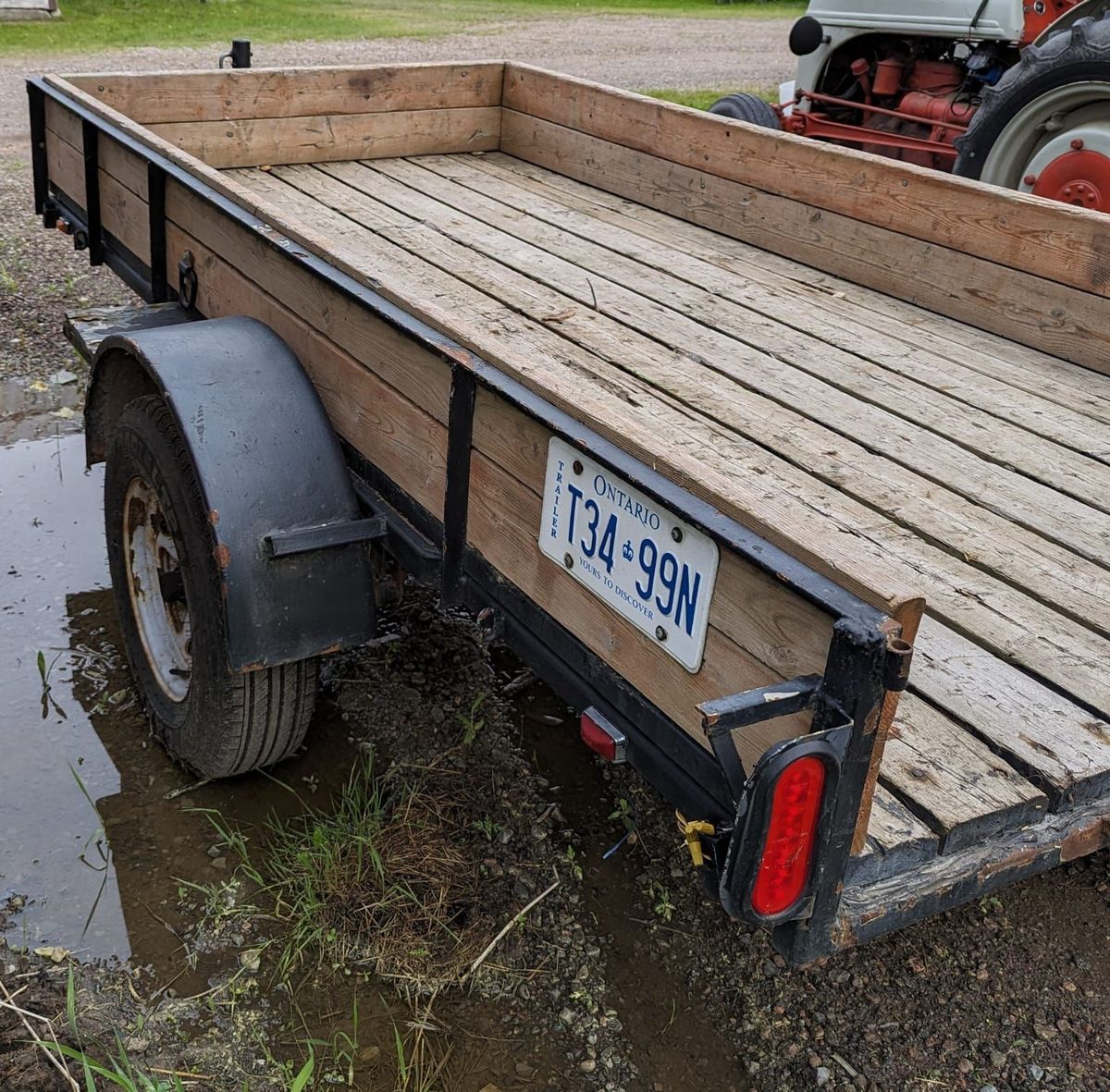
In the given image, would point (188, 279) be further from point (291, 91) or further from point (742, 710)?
point (742, 710)

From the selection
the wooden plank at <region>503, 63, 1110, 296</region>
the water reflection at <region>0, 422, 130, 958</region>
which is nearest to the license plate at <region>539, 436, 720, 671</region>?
the water reflection at <region>0, 422, 130, 958</region>

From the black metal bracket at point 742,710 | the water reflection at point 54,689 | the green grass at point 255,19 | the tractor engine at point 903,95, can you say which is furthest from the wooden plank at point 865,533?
the green grass at point 255,19

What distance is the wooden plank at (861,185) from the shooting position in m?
3.45

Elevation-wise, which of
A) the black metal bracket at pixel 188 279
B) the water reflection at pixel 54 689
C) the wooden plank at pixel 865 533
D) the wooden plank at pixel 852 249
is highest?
the wooden plank at pixel 852 249

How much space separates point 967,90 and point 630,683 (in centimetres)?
521

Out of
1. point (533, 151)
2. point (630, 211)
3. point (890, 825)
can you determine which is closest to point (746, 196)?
point (630, 211)

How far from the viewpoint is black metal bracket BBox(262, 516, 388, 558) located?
261 cm

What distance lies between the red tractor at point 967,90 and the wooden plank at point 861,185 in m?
1.40

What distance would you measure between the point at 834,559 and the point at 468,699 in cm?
215

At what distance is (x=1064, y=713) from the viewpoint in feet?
6.86

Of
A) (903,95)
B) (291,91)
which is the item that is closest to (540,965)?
(291,91)

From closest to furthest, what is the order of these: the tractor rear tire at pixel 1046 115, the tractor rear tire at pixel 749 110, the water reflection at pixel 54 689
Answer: the water reflection at pixel 54 689 → the tractor rear tire at pixel 1046 115 → the tractor rear tire at pixel 749 110

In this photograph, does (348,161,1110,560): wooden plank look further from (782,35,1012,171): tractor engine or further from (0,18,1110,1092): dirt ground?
(782,35,1012,171): tractor engine

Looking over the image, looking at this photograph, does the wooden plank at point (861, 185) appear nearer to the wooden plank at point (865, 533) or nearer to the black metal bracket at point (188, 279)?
the wooden plank at point (865, 533)
